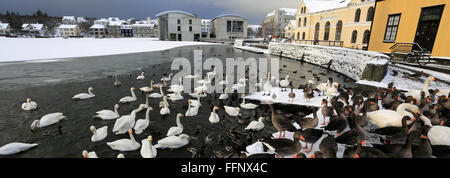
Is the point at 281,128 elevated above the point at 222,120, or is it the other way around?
the point at 281,128

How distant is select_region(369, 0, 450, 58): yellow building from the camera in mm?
13812

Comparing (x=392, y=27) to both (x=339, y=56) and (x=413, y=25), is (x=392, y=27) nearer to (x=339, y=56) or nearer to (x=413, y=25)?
(x=413, y=25)

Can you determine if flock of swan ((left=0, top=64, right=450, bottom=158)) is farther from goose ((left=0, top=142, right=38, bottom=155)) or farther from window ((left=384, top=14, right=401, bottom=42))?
window ((left=384, top=14, right=401, bottom=42))

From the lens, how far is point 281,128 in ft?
21.2

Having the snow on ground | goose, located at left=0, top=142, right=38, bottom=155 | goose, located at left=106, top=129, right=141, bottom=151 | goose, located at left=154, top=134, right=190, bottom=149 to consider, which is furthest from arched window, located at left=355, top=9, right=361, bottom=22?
goose, located at left=0, top=142, right=38, bottom=155

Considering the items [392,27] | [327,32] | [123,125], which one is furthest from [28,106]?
[327,32]

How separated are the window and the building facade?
2512 inches

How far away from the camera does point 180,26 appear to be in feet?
247

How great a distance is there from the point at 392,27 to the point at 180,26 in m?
68.6
